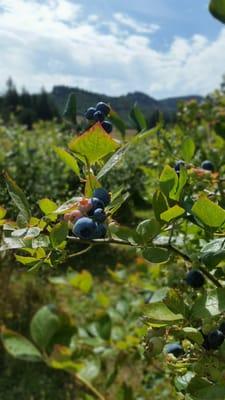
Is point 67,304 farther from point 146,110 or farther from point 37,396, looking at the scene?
point 146,110

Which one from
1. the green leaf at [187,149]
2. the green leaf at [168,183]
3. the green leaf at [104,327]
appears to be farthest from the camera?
the green leaf at [104,327]

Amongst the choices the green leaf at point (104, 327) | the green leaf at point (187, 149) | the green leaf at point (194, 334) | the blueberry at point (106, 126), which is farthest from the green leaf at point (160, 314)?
the green leaf at point (104, 327)

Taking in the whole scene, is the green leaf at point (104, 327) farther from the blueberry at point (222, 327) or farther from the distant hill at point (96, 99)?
the blueberry at point (222, 327)

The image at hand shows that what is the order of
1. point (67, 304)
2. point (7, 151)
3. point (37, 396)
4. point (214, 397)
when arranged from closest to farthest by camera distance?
1. point (214, 397)
2. point (37, 396)
3. point (67, 304)
4. point (7, 151)

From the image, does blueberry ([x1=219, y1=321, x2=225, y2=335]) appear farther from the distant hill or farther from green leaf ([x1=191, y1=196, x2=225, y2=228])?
the distant hill

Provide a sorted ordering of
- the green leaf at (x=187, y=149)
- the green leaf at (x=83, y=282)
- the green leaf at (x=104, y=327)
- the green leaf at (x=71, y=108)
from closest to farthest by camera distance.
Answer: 1. the green leaf at (x=71, y=108)
2. the green leaf at (x=187, y=149)
3. the green leaf at (x=104, y=327)
4. the green leaf at (x=83, y=282)

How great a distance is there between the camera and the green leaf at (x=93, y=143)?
25.7 inches

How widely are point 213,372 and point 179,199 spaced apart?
22 centimetres

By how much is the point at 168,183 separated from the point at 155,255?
0.09 m

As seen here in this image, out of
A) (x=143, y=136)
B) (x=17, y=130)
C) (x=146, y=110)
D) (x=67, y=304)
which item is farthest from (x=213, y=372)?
(x=17, y=130)

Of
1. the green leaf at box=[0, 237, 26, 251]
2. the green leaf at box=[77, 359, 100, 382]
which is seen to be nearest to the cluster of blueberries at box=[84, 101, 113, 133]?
the green leaf at box=[0, 237, 26, 251]

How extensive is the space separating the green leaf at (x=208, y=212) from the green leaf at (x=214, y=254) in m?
0.04

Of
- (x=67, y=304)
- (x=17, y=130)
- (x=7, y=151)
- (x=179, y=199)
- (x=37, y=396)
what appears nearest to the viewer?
(x=179, y=199)

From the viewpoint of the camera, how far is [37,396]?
3.49m
